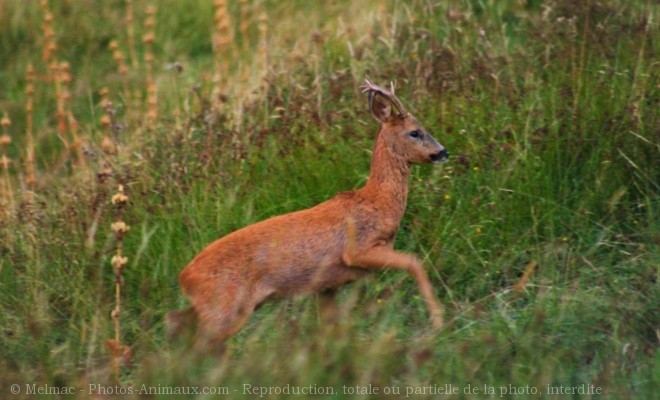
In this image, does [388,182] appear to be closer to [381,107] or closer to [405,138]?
[405,138]

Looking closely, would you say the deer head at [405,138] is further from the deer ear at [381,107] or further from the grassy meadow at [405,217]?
the grassy meadow at [405,217]

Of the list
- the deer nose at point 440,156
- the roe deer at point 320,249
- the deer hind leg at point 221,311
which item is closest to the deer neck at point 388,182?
the roe deer at point 320,249

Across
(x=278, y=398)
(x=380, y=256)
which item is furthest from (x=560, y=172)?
(x=278, y=398)

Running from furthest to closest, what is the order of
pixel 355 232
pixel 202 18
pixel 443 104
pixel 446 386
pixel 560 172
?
pixel 202 18, pixel 443 104, pixel 560 172, pixel 355 232, pixel 446 386

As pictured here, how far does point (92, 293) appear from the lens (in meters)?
6.25

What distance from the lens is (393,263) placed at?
19.6 ft

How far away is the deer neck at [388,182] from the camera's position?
6195 millimetres

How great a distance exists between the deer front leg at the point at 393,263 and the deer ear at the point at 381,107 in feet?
2.16

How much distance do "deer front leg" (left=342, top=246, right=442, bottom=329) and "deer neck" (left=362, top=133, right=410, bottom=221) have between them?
242 mm

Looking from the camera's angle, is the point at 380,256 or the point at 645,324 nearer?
the point at 645,324

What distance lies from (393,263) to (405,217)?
81 cm

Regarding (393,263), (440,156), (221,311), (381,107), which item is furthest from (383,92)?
(221,311)

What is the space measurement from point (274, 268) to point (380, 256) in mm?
544

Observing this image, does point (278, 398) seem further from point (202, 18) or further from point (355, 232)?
point (202, 18)
